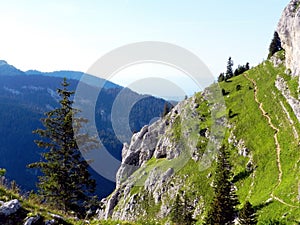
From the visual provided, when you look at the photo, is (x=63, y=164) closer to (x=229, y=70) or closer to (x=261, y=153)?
(x=261, y=153)

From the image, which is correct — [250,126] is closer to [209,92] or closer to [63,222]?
[209,92]

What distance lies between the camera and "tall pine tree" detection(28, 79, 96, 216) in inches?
1385

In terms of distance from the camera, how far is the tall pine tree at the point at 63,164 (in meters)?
35.2

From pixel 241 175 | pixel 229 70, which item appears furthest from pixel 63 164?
pixel 229 70

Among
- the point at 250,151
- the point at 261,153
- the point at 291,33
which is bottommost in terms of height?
the point at 261,153

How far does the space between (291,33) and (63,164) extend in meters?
96.2

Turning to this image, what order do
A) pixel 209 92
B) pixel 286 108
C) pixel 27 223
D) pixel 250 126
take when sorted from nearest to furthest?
pixel 27 223 → pixel 286 108 → pixel 250 126 → pixel 209 92

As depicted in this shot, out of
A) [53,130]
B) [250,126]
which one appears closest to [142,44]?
[53,130]

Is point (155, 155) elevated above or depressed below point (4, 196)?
above

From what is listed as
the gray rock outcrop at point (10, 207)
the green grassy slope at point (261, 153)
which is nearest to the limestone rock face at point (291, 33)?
the green grassy slope at point (261, 153)

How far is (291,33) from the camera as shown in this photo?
4240 inches

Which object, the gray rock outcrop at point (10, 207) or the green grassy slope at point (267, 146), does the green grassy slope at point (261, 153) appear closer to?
the green grassy slope at point (267, 146)

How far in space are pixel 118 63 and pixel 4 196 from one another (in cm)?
3314

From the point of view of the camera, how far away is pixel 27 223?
1560cm
